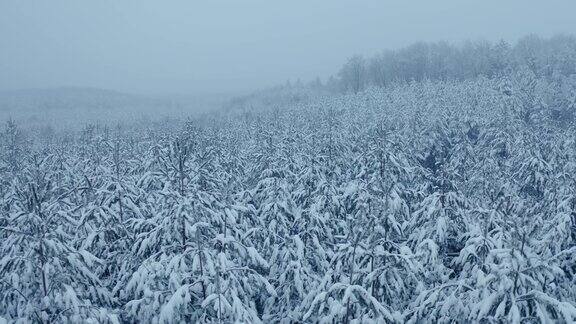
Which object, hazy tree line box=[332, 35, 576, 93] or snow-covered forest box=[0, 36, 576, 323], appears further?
hazy tree line box=[332, 35, 576, 93]

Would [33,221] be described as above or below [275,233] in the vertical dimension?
above

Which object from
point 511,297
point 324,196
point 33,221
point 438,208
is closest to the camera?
point 511,297

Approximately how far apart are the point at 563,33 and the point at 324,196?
151402 millimetres

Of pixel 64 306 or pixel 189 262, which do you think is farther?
pixel 189 262

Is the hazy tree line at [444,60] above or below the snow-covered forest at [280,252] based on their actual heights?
above

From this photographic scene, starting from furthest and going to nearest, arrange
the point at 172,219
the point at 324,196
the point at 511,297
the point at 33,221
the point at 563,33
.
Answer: the point at 563,33, the point at 324,196, the point at 172,219, the point at 33,221, the point at 511,297

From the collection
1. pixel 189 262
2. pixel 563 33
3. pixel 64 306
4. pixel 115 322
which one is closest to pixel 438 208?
pixel 189 262

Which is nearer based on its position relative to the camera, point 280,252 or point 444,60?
point 280,252

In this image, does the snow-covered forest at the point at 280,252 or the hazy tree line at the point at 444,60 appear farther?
the hazy tree line at the point at 444,60

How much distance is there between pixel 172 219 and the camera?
9.41 metres

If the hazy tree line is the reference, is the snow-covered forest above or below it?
below

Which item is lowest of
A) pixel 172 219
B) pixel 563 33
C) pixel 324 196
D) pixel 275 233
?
pixel 275 233

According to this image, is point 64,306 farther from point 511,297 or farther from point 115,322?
point 511,297

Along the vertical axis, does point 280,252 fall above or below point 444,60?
below
